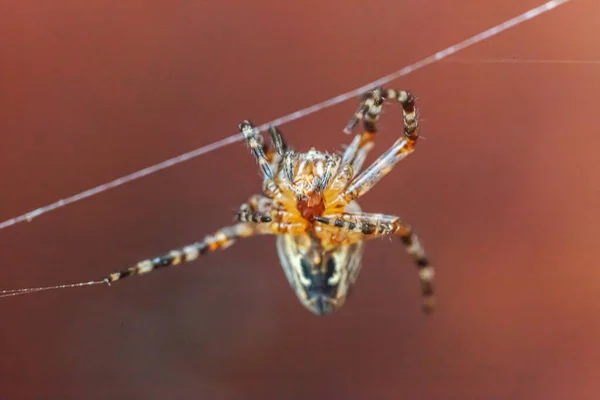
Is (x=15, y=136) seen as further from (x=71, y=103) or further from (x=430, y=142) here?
(x=430, y=142)

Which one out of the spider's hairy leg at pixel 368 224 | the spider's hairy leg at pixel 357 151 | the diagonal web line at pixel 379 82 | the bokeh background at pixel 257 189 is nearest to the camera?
the spider's hairy leg at pixel 368 224

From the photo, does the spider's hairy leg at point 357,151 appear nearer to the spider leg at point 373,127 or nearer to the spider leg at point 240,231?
the spider leg at point 373,127

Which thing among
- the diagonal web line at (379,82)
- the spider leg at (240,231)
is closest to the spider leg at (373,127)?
the spider leg at (240,231)

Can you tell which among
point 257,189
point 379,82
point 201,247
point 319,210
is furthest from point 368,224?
point 257,189

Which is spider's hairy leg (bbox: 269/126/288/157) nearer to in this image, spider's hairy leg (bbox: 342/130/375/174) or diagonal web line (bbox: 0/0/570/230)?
spider's hairy leg (bbox: 342/130/375/174)

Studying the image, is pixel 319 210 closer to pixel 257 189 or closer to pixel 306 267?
pixel 306 267

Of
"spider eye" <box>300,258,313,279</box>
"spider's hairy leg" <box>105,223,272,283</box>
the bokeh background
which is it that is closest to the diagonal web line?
the bokeh background

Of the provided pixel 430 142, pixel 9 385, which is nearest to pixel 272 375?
pixel 9 385
